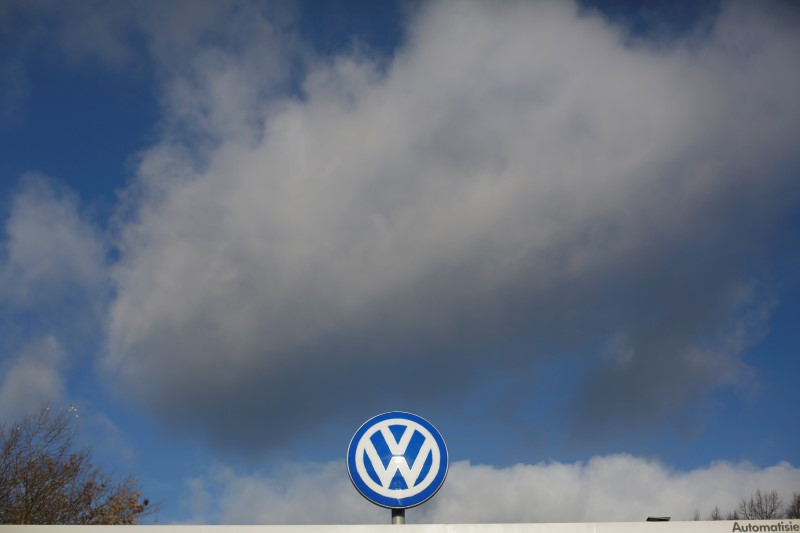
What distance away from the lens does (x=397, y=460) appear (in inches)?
365

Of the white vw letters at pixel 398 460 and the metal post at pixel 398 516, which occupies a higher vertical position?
the white vw letters at pixel 398 460

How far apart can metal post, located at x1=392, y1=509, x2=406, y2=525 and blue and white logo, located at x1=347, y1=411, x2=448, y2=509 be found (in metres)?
0.07

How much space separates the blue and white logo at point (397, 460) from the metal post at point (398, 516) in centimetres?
7

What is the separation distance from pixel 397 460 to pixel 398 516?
69 cm

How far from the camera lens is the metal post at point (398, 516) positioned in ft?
29.4

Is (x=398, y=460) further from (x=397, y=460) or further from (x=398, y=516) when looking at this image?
(x=398, y=516)

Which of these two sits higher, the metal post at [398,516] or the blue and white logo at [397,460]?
the blue and white logo at [397,460]

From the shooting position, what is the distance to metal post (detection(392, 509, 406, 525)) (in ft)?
29.4

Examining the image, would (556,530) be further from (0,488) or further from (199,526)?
(0,488)

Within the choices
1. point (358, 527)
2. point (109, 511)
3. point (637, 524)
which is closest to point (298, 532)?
point (358, 527)

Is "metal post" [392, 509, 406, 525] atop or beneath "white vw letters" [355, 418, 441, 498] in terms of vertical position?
beneath

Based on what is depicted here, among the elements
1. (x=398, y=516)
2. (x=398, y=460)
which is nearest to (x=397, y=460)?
(x=398, y=460)

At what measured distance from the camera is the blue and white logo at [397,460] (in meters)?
9.13

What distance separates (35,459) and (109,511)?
645 cm
